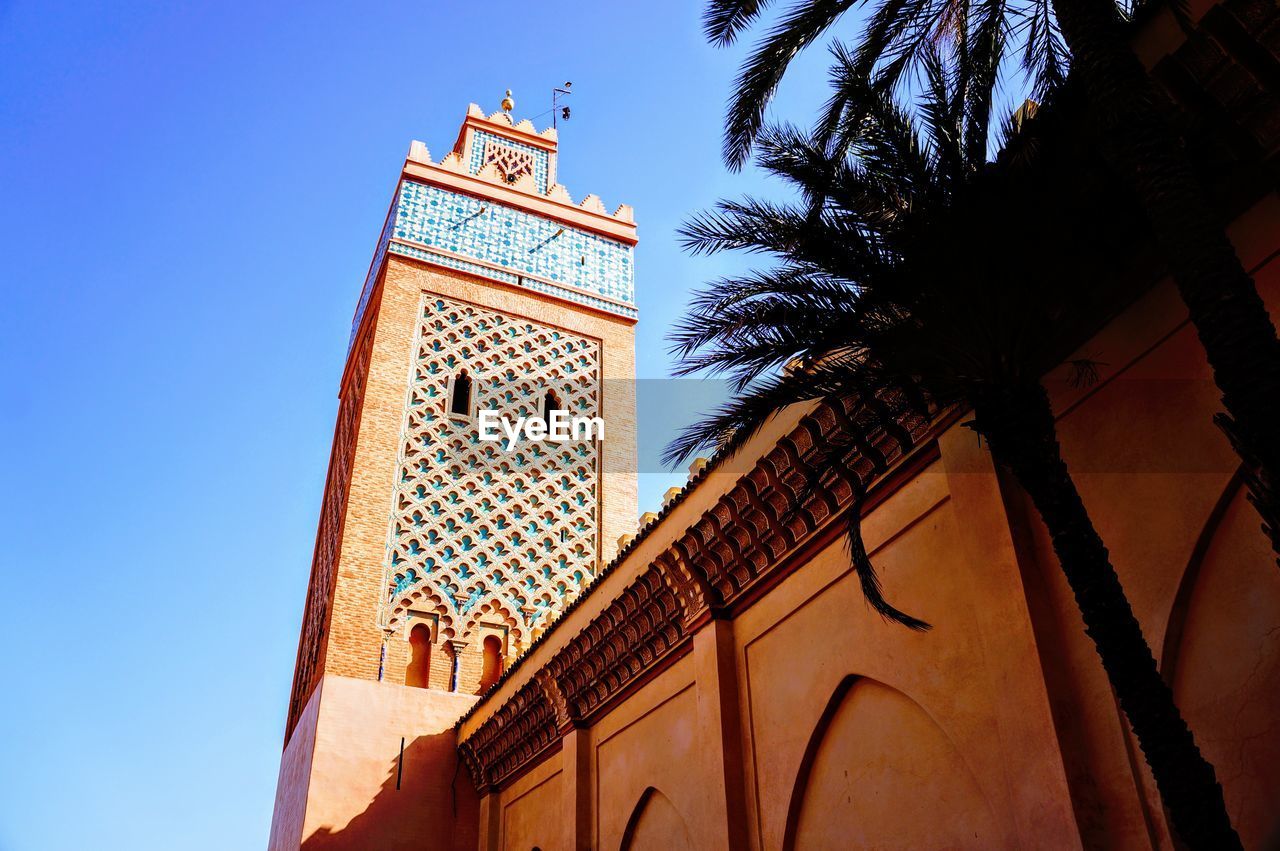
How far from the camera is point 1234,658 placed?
3.14 meters

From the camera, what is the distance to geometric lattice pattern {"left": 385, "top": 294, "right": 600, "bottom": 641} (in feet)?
33.3

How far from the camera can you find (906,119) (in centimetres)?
400

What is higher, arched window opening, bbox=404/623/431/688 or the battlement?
the battlement

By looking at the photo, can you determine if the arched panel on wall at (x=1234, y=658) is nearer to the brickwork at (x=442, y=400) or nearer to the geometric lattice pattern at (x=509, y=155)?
the brickwork at (x=442, y=400)

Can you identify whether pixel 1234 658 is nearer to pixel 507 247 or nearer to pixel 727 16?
pixel 727 16

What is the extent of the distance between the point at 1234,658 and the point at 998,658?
88 centimetres

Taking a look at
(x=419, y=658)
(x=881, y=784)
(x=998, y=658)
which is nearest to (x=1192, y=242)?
(x=998, y=658)

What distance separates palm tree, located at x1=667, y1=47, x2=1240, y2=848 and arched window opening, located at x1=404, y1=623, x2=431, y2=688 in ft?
20.1

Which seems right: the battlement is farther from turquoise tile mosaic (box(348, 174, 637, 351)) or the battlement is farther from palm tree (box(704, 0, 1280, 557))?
palm tree (box(704, 0, 1280, 557))

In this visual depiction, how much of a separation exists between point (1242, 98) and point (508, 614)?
8.05 meters

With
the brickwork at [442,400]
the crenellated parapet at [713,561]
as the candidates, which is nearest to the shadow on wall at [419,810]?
the brickwork at [442,400]

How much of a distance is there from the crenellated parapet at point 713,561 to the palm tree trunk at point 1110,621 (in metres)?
0.72

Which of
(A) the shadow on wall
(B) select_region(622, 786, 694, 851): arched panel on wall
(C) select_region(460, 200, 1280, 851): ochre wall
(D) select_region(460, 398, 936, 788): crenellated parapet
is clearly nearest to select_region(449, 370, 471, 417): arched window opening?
(A) the shadow on wall

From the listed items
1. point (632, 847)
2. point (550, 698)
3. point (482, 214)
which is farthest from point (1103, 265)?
point (482, 214)
